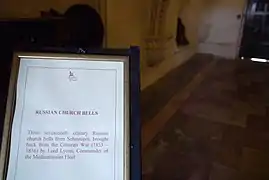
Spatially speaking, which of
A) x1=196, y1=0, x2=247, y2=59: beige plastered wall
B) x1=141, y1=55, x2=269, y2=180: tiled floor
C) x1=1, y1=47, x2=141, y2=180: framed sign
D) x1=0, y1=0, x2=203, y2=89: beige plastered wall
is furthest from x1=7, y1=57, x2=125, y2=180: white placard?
x1=196, y1=0, x2=247, y2=59: beige plastered wall

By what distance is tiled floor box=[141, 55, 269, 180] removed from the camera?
2.01 metres

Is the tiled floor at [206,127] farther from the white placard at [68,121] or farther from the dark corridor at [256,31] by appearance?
the white placard at [68,121]

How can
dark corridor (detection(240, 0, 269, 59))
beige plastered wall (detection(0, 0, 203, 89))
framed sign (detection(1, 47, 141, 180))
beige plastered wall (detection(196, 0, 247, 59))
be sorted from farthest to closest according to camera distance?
beige plastered wall (detection(196, 0, 247, 59)), dark corridor (detection(240, 0, 269, 59)), beige plastered wall (detection(0, 0, 203, 89)), framed sign (detection(1, 47, 141, 180))

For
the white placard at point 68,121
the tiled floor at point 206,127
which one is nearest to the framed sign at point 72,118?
the white placard at point 68,121

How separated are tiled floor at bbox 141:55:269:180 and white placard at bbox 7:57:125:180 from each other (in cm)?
121

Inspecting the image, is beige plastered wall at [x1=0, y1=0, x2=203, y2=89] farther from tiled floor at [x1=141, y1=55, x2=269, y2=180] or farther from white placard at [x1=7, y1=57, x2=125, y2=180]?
white placard at [x1=7, y1=57, x2=125, y2=180]

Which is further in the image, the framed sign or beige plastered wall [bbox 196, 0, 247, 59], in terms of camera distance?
beige plastered wall [bbox 196, 0, 247, 59]

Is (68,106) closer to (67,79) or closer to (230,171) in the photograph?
(67,79)

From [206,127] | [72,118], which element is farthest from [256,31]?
[72,118]

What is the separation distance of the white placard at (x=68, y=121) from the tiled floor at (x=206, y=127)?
3.98ft

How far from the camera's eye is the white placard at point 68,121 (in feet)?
2.44

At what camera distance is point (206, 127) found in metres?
2.55

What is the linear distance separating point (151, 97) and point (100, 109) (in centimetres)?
239

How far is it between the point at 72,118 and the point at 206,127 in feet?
6.33
